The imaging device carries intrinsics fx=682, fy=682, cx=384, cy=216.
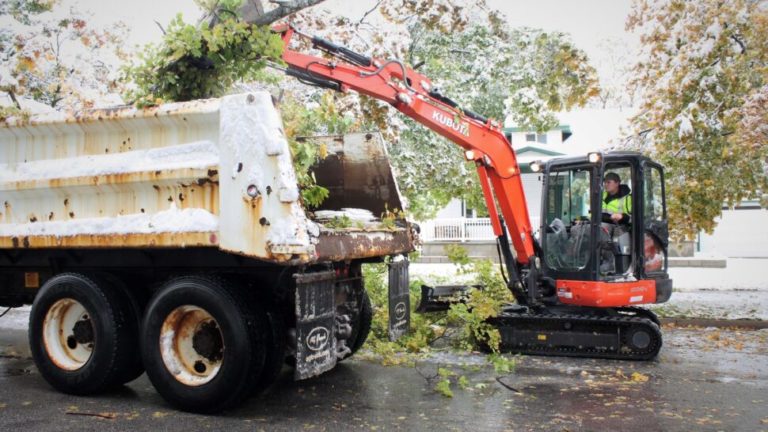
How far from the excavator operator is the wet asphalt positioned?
1598 mm

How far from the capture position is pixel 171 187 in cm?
517

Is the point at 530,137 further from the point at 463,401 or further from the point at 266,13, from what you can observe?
the point at 463,401

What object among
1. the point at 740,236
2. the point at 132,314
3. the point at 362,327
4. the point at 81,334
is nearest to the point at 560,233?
the point at 362,327

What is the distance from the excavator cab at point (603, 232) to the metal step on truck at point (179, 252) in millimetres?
2249

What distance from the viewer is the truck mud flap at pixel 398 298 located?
6.17 metres

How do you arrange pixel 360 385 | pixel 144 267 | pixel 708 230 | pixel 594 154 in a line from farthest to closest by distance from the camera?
pixel 708 230 → pixel 594 154 → pixel 360 385 → pixel 144 267

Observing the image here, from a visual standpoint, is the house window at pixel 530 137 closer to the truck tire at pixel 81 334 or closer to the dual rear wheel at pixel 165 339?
the dual rear wheel at pixel 165 339

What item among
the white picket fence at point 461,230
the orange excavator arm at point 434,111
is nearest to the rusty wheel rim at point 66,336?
the orange excavator arm at point 434,111

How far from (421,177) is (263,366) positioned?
7.63 metres

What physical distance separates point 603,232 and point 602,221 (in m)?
0.14

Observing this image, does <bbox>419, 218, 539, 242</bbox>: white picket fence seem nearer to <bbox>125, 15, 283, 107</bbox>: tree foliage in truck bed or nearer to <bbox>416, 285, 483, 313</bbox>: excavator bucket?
<bbox>416, 285, 483, 313</bbox>: excavator bucket

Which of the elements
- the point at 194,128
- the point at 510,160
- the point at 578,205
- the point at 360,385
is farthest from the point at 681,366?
the point at 194,128

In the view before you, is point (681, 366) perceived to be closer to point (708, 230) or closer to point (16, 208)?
point (708, 230)

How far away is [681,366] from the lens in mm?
6902
